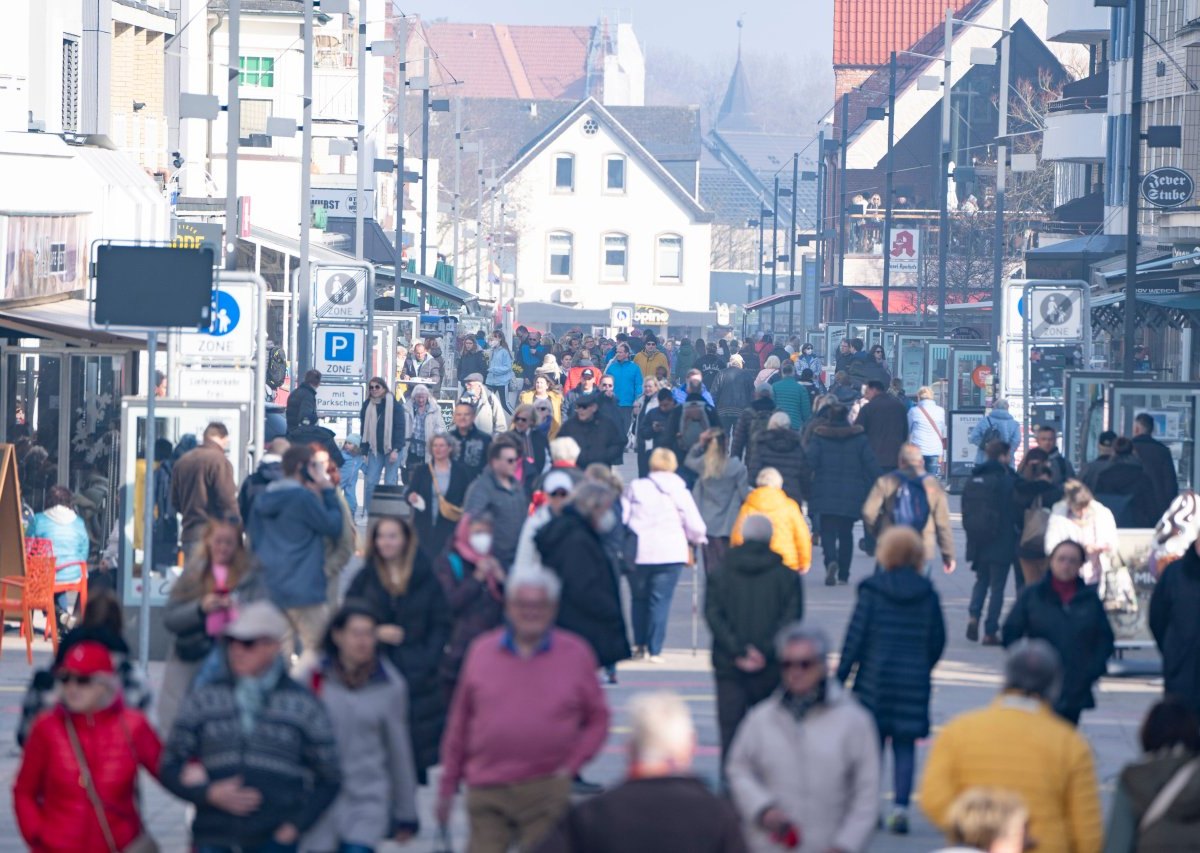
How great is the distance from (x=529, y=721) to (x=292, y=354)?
90.4 ft

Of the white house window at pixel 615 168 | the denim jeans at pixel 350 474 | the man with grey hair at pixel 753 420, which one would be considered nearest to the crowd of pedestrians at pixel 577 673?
the man with grey hair at pixel 753 420

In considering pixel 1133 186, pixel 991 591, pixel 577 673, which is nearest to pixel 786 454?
pixel 991 591

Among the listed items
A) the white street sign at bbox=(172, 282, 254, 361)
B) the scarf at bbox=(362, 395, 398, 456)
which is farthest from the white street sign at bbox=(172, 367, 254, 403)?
the scarf at bbox=(362, 395, 398, 456)

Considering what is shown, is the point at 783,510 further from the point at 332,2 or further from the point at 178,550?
the point at 332,2

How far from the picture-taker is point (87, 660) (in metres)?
7.67

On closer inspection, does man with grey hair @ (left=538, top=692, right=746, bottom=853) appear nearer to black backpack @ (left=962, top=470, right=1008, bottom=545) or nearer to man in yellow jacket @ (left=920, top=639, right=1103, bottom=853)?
man in yellow jacket @ (left=920, top=639, right=1103, bottom=853)

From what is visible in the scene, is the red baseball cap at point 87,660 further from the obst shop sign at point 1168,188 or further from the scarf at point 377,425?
the obst shop sign at point 1168,188

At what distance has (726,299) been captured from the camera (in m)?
122

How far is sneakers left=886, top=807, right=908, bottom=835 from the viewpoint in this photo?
1091 cm

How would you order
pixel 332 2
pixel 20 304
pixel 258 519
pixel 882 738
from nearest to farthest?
pixel 882 738
pixel 258 519
pixel 20 304
pixel 332 2

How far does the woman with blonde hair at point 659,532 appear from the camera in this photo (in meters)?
16.1

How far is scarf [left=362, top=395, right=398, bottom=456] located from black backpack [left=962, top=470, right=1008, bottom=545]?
27.5 feet

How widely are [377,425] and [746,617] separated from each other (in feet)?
44.6

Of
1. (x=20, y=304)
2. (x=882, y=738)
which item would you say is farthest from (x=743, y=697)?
(x=20, y=304)
